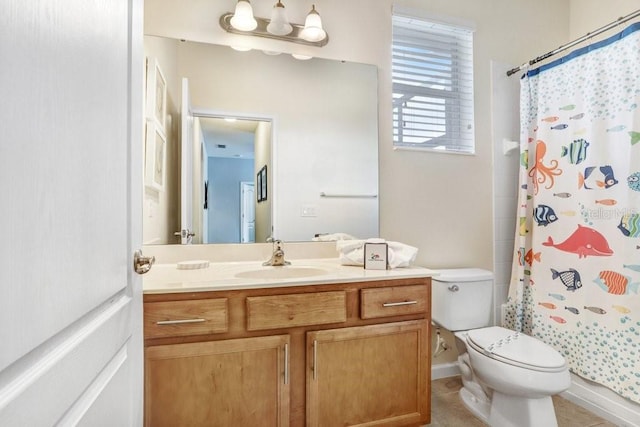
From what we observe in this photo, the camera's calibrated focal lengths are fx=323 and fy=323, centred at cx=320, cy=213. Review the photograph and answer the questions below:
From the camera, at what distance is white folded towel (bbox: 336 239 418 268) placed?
1610mm

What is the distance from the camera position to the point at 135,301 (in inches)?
33.6

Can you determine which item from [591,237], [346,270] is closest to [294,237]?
[346,270]

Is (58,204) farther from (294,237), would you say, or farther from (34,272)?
(294,237)

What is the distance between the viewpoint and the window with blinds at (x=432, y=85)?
2086 millimetres

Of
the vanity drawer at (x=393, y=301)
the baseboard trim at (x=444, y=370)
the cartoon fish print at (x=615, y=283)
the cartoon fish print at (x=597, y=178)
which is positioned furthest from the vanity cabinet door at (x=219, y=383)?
the cartoon fish print at (x=597, y=178)

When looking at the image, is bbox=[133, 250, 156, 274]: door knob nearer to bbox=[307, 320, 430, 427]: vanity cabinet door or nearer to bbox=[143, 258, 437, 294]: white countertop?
bbox=[143, 258, 437, 294]: white countertop

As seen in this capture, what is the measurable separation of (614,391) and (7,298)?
246 centimetres

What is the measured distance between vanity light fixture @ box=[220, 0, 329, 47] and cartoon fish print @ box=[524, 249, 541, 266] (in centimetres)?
184

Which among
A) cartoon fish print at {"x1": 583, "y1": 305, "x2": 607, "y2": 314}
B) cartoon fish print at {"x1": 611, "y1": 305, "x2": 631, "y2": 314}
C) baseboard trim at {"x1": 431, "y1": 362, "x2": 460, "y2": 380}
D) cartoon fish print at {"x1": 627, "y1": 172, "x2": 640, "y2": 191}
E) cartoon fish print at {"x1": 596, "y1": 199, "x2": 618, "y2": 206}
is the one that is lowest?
baseboard trim at {"x1": 431, "y1": 362, "x2": 460, "y2": 380}

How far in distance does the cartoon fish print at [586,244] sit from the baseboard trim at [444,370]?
1.01 meters

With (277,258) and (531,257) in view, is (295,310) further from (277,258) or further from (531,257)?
(531,257)

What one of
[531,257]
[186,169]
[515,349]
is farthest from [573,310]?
[186,169]

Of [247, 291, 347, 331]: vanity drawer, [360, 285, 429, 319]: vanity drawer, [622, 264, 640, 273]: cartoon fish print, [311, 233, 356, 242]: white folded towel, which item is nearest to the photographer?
[247, 291, 347, 331]: vanity drawer

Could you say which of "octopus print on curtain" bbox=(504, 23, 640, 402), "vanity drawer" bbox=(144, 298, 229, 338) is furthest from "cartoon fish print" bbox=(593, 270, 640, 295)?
"vanity drawer" bbox=(144, 298, 229, 338)
